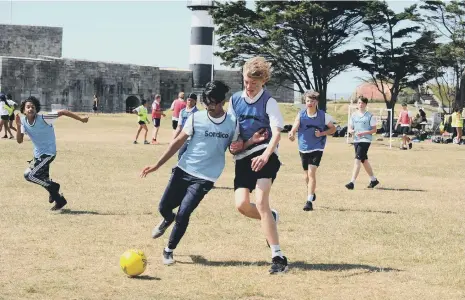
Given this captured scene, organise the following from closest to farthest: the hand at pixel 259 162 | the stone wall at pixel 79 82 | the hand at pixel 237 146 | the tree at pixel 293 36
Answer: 1. the hand at pixel 259 162
2. the hand at pixel 237 146
3. the tree at pixel 293 36
4. the stone wall at pixel 79 82

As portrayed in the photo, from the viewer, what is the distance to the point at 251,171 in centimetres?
796

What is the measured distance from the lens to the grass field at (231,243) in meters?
7.12

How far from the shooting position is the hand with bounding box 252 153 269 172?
7.59 m

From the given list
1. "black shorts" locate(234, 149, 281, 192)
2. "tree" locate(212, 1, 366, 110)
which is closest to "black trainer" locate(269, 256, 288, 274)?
"black shorts" locate(234, 149, 281, 192)

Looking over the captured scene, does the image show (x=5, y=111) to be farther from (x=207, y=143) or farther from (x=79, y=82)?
(x=79, y=82)

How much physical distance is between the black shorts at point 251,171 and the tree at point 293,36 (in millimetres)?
41741

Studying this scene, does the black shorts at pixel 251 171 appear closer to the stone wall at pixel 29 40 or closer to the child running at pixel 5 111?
the child running at pixel 5 111

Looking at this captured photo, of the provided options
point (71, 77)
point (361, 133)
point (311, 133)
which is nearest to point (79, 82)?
point (71, 77)

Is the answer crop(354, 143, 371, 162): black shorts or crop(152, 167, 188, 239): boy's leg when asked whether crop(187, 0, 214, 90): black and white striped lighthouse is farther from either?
crop(152, 167, 188, 239): boy's leg

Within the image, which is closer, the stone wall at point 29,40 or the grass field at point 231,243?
the grass field at point 231,243

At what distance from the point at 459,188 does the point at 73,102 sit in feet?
174

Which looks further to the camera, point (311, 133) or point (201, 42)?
point (201, 42)

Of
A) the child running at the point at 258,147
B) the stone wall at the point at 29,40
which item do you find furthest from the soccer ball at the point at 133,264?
the stone wall at the point at 29,40

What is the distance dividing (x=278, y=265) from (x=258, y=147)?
1198mm
